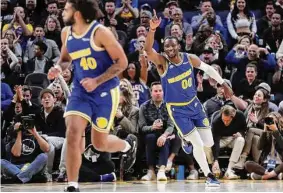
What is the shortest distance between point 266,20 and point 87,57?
311 inches

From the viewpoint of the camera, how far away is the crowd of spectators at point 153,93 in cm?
1003

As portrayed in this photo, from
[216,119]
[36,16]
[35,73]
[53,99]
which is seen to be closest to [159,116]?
[216,119]

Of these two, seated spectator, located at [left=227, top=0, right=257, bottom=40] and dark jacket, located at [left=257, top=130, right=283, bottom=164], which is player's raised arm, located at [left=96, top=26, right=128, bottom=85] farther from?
seated spectator, located at [left=227, top=0, right=257, bottom=40]

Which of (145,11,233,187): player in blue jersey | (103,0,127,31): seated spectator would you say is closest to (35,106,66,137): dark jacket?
(145,11,233,187): player in blue jersey

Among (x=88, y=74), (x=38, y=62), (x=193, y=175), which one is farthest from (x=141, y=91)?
(x=88, y=74)

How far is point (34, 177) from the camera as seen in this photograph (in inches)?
391

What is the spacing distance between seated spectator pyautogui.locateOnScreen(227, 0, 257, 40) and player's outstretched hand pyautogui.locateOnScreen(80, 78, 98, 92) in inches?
288

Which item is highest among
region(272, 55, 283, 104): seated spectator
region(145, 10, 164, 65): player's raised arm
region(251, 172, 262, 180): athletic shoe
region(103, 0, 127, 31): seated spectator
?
region(103, 0, 127, 31): seated spectator

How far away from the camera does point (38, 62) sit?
1233 centimetres

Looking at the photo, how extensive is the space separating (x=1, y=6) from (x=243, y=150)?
6816mm

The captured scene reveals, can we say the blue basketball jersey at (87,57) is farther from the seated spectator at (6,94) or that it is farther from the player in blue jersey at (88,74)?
the seated spectator at (6,94)

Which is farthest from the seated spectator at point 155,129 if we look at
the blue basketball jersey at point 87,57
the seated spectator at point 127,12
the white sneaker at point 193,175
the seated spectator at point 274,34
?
the blue basketball jersey at point 87,57

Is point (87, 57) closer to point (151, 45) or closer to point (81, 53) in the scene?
point (81, 53)

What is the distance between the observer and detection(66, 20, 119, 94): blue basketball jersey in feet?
20.1
